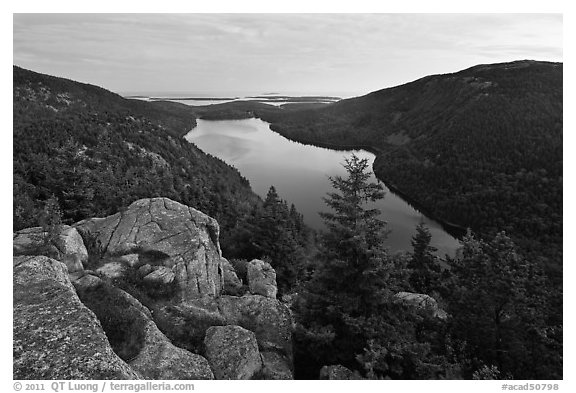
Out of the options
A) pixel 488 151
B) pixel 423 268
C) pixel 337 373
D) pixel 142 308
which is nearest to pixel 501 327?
pixel 337 373

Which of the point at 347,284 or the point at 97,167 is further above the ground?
the point at 97,167

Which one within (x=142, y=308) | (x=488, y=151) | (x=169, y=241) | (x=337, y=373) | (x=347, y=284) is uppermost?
(x=488, y=151)

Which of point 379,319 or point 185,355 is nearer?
point 185,355

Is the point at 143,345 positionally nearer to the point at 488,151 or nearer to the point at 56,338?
the point at 56,338

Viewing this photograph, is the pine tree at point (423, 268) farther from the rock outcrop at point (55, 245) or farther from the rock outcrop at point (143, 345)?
the rock outcrop at point (55, 245)

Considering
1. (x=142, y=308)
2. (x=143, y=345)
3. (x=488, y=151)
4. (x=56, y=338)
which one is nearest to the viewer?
(x=56, y=338)

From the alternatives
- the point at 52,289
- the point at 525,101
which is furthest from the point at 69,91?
the point at 525,101
